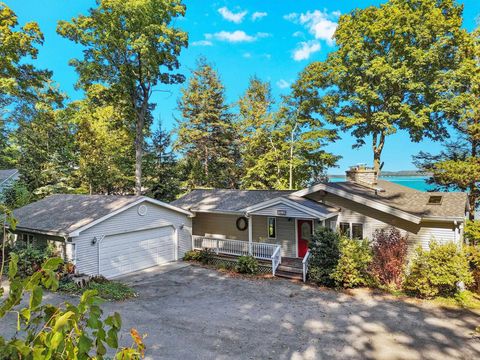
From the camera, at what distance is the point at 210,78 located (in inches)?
1237

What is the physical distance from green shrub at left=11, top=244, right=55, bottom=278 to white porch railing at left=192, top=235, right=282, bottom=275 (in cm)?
764

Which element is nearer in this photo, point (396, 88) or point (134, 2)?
point (134, 2)

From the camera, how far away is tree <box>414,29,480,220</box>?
16.8m

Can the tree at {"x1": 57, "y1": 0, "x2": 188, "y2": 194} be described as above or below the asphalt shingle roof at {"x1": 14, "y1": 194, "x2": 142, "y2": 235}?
Answer: above

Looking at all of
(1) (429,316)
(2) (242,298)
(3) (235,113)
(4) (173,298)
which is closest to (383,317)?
(1) (429,316)

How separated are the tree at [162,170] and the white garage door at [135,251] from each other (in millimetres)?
11533

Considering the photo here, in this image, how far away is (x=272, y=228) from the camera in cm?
1667

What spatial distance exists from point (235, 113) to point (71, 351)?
3211cm

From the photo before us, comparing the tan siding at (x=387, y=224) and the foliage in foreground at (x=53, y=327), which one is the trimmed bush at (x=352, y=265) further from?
the foliage in foreground at (x=53, y=327)

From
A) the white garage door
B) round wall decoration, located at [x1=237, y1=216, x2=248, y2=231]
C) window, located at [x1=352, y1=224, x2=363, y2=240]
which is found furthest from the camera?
round wall decoration, located at [x1=237, y1=216, x2=248, y2=231]

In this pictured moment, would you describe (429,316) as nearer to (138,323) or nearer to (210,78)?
(138,323)

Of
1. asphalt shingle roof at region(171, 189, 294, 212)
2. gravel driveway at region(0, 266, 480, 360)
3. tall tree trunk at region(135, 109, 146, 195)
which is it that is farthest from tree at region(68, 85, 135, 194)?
gravel driveway at region(0, 266, 480, 360)

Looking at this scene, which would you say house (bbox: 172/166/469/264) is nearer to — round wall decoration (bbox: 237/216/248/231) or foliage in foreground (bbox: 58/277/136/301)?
round wall decoration (bbox: 237/216/248/231)

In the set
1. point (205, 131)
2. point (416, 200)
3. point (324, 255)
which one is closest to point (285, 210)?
point (324, 255)
